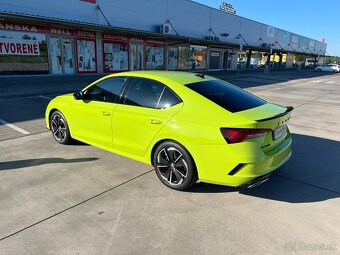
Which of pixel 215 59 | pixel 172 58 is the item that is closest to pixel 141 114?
pixel 172 58

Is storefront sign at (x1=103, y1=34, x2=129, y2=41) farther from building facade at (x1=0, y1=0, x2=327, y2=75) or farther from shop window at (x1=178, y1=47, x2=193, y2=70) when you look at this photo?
shop window at (x1=178, y1=47, x2=193, y2=70)

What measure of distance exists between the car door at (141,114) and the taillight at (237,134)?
0.75m

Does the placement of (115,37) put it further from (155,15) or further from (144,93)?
(144,93)

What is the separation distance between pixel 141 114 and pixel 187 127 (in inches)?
31.2

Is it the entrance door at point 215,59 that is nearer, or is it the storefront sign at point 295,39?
the entrance door at point 215,59

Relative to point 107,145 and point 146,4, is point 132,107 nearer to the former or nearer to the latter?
point 107,145

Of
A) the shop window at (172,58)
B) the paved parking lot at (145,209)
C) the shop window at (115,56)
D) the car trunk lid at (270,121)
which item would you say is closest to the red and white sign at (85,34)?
the shop window at (115,56)

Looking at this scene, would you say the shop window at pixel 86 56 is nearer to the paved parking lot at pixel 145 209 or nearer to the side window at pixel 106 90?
the paved parking lot at pixel 145 209

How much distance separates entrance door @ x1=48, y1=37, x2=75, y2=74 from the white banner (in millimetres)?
1046

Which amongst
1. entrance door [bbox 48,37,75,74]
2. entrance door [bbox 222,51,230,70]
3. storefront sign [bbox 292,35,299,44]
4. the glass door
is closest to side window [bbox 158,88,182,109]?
entrance door [bbox 48,37,75,74]

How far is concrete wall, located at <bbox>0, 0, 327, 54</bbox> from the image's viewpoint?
1689 cm

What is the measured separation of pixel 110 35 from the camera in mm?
21312

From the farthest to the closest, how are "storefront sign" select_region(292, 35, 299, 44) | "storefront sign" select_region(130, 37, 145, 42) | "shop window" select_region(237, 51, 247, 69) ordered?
"storefront sign" select_region(292, 35, 299, 44) < "shop window" select_region(237, 51, 247, 69) < "storefront sign" select_region(130, 37, 145, 42)

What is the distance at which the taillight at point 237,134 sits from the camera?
3111 mm
